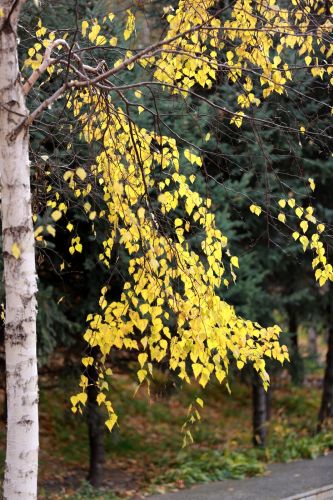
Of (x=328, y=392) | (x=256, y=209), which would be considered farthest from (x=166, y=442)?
(x=256, y=209)

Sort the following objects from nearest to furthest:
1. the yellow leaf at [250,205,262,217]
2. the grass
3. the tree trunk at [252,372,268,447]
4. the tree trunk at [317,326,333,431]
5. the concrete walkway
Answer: the yellow leaf at [250,205,262,217], the concrete walkway, the grass, the tree trunk at [252,372,268,447], the tree trunk at [317,326,333,431]

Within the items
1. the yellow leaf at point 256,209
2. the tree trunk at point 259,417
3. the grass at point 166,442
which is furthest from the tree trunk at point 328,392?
the yellow leaf at point 256,209

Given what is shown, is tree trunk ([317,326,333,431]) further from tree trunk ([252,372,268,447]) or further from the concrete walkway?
the concrete walkway

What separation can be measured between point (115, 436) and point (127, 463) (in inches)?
67.0

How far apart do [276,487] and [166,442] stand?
197 inches

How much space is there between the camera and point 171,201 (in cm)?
505

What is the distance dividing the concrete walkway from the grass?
0.30 metres

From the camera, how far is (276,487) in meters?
8.73

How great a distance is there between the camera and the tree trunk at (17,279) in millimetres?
4180

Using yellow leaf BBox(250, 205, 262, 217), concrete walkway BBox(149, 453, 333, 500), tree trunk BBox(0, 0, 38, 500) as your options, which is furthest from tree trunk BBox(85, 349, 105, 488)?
tree trunk BBox(0, 0, 38, 500)

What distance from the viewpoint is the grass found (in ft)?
32.1

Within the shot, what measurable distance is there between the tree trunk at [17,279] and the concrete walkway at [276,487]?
4661 mm

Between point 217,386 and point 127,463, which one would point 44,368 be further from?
point 217,386

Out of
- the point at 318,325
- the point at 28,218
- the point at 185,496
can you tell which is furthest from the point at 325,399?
the point at 28,218
